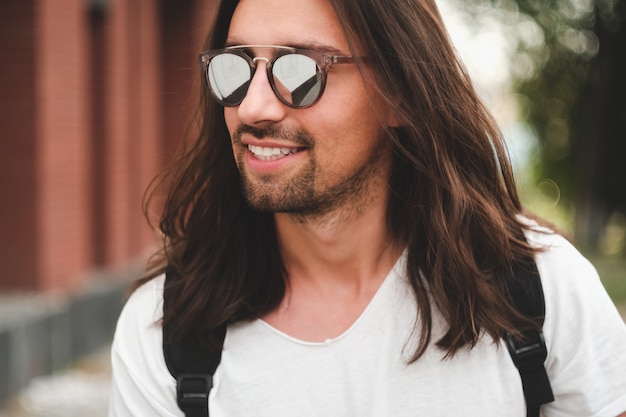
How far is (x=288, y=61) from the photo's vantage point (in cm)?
254

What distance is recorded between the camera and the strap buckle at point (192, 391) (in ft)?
8.01

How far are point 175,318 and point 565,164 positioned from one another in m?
17.2

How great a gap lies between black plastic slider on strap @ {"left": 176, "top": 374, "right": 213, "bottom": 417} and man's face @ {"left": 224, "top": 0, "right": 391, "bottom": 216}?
50 cm

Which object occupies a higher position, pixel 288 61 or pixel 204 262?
pixel 288 61

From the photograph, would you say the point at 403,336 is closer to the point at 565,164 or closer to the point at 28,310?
the point at 28,310

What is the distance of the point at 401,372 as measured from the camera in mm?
2504

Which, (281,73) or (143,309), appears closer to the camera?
(281,73)

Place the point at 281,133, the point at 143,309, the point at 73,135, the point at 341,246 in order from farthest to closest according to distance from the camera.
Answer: the point at 73,135
the point at 341,246
the point at 143,309
the point at 281,133

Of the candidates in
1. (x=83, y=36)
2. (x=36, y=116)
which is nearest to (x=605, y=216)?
(x=83, y=36)

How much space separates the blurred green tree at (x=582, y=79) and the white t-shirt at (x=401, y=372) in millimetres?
14952

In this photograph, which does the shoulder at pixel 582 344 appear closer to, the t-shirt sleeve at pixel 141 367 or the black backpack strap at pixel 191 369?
the black backpack strap at pixel 191 369

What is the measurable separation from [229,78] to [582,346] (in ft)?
3.80

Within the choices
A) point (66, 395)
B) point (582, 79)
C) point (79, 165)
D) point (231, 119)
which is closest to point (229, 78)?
point (231, 119)

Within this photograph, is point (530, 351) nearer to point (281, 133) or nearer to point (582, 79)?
point (281, 133)
